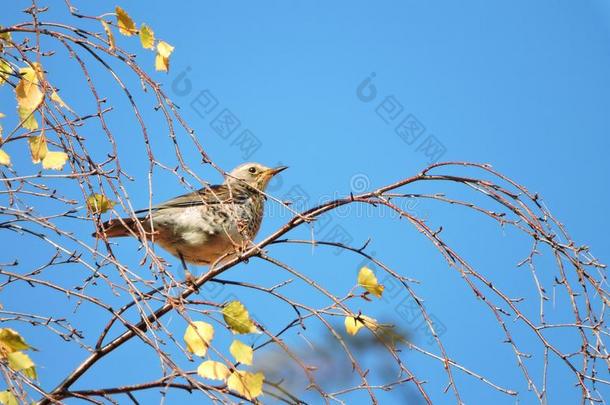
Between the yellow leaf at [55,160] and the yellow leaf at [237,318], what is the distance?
2.96 ft

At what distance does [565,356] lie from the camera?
2.66 m

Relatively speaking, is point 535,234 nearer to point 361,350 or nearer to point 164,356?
point 361,350

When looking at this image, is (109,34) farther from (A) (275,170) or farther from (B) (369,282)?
(A) (275,170)

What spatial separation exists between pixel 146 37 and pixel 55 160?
622 mm

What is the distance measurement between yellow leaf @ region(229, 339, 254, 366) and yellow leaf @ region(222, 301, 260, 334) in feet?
0.15

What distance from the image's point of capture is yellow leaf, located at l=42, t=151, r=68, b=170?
2.75 meters

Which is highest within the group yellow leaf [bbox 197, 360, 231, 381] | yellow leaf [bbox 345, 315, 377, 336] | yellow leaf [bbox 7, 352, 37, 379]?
yellow leaf [bbox 345, 315, 377, 336]

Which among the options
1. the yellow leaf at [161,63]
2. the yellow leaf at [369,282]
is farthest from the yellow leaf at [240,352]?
the yellow leaf at [161,63]

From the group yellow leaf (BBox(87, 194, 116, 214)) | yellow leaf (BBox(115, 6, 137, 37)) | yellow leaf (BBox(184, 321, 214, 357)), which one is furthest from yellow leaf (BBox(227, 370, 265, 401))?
yellow leaf (BBox(115, 6, 137, 37))

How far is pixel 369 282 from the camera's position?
8.89ft

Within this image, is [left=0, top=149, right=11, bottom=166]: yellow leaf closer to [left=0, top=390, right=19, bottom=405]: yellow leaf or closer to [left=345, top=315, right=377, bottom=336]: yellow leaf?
[left=0, top=390, right=19, bottom=405]: yellow leaf

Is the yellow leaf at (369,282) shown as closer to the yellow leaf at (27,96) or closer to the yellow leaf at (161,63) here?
the yellow leaf at (161,63)

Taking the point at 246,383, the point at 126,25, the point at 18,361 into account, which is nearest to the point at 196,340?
the point at 246,383

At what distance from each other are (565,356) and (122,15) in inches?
86.9
